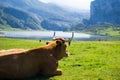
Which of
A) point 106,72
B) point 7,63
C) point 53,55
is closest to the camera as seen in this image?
point 7,63

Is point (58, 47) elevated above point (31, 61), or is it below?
above

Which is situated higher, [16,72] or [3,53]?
[3,53]

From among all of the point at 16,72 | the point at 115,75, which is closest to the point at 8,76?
the point at 16,72

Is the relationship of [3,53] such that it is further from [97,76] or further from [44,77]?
[97,76]

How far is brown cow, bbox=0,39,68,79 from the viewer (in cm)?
1172

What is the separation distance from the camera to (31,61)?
1245 cm

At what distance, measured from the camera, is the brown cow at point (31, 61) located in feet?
38.4

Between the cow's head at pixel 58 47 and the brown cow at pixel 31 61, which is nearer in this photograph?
the brown cow at pixel 31 61

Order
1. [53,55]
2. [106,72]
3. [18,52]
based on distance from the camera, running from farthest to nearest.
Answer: [106,72] → [53,55] → [18,52]

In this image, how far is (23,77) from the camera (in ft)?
40.4

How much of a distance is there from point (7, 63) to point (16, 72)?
607 millimetres

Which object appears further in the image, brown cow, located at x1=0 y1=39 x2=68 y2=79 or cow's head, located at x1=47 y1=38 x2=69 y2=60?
cow's head, located at x1=47 y1=38 x2=69 y2=60

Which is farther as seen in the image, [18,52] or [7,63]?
[18,52]

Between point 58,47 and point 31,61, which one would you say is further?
point 58,47
